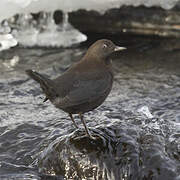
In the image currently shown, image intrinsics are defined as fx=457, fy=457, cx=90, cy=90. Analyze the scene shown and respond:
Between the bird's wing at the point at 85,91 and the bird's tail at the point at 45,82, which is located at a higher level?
the bird's tail at the point at 45,82

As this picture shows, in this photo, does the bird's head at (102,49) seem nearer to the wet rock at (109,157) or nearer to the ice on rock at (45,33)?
the wet rock at (109,157)

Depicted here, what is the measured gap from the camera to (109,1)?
25.1 ft

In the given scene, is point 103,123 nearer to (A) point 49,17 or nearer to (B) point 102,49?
(B) point 102,49

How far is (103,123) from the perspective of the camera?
15.8 ft

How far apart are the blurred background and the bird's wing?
38cm

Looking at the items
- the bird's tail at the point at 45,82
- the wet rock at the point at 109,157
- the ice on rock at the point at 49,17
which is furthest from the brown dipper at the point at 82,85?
the ice on rock at the point at 49,17

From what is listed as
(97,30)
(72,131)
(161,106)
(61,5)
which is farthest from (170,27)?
(72,131)

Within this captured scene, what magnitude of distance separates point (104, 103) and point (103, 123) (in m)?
1.02

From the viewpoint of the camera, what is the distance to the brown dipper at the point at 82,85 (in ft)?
13.0

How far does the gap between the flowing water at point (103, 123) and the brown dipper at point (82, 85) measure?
30 cm

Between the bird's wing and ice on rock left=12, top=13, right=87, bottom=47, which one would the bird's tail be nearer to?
the bird's wing

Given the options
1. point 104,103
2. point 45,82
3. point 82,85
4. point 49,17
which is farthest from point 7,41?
point 45,82

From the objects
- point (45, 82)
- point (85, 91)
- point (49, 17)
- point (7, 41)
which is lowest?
point (7, 41)

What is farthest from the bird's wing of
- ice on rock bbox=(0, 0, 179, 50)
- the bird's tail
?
ice on rock bbox=(0, 0, 179, 50)
